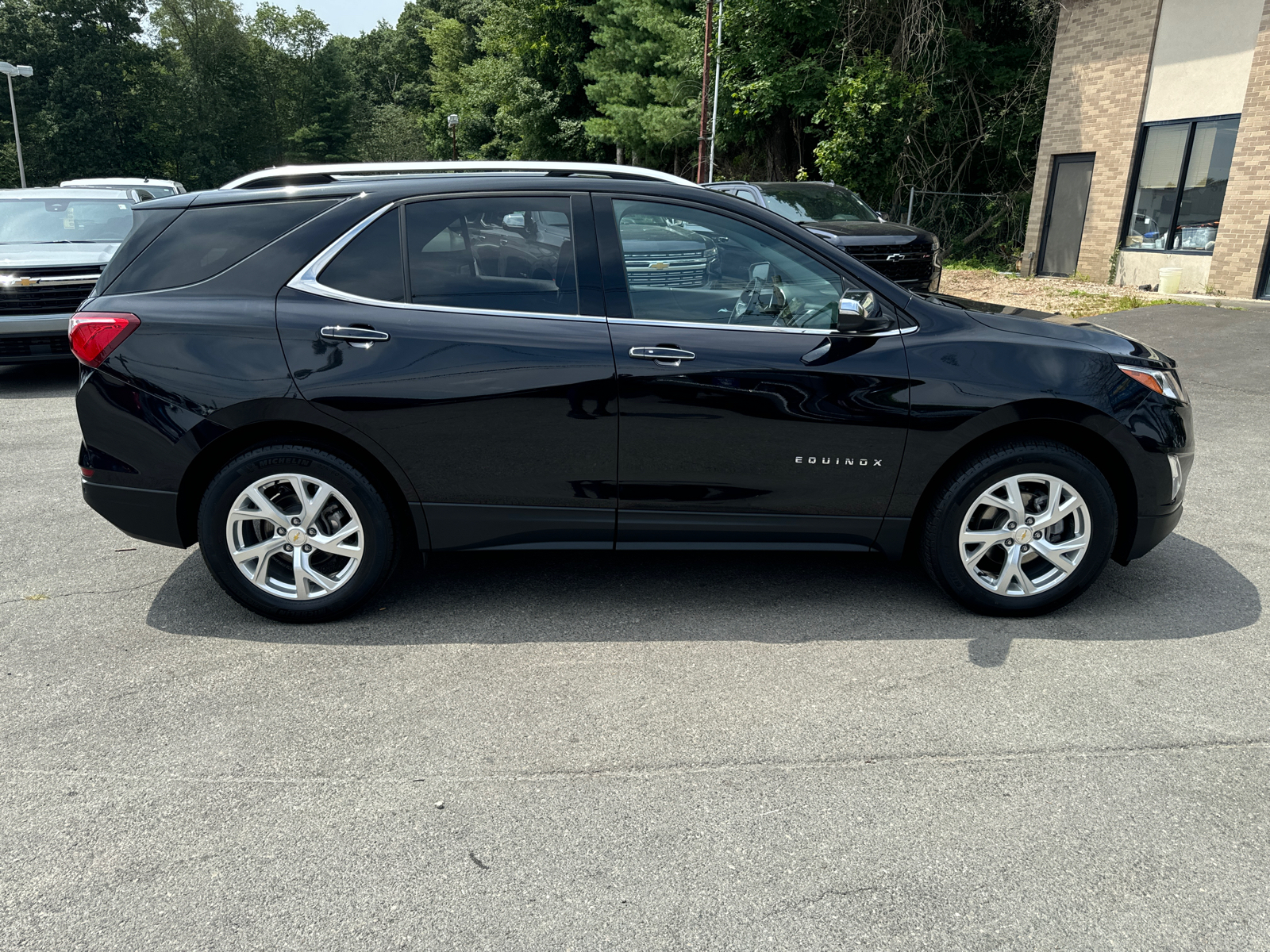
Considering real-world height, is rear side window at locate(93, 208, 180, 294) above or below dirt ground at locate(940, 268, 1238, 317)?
above

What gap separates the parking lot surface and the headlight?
95 centimetres

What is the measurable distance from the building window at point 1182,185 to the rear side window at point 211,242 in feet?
53.5

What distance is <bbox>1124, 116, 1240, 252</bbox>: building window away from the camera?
1580 centimetres

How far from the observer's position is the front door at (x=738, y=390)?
3.90 meters

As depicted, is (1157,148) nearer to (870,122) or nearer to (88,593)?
(870,122)

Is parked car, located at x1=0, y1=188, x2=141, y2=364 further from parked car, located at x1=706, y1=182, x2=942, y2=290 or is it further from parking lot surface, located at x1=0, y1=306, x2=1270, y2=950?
parked car, located at x1=706, y1=182, x2=942, y2=290

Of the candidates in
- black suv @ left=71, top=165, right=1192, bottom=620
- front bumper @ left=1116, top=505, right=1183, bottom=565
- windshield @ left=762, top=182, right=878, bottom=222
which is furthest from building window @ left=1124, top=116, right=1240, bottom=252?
black suv @ left=71, top=165, right=1192, bottom=620

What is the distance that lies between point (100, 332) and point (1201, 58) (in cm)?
1765

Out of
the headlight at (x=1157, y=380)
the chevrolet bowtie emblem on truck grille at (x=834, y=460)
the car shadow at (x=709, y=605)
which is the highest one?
the headlight at (x=1157, y=380)

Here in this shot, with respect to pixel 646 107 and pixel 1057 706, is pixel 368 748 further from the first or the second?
pixel 646 107

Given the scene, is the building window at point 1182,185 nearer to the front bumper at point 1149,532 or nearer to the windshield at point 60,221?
the front bumper at point 1149,532

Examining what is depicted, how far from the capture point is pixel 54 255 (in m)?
9.48

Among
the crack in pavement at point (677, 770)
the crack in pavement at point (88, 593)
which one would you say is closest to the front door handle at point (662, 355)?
the crack in pavement at point (677, 770)

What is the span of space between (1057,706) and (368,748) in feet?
7.88
